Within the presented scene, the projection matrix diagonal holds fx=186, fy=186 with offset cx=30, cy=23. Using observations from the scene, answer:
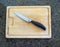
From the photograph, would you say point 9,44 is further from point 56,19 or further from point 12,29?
point 56,19

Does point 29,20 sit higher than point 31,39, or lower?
higher

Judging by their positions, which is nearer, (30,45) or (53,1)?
(30,45)

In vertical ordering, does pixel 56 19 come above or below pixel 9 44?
above

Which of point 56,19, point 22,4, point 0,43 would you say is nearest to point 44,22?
point 56,19
